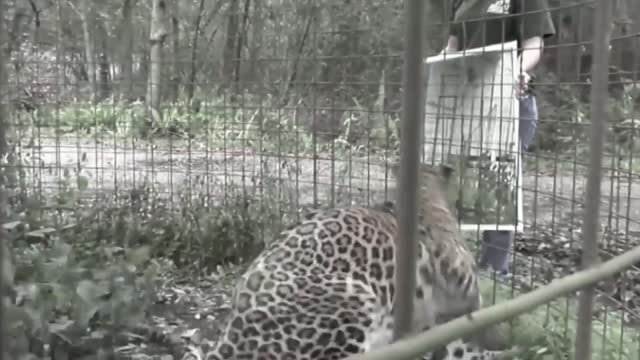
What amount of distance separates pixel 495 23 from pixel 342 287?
1283mm

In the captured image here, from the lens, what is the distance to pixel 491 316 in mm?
1013

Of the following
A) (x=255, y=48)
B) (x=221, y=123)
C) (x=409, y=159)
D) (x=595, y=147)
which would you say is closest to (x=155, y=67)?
(x=221, y=123)

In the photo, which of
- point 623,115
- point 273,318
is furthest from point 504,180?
point 273,318

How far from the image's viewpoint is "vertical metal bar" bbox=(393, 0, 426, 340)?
799mm

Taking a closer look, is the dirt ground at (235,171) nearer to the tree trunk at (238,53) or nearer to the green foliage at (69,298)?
the tree trunk at (238,53)

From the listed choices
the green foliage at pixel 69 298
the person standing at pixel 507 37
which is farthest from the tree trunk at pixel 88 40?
the person standing at pixel 507 37

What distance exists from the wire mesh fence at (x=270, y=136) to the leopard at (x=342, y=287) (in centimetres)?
19

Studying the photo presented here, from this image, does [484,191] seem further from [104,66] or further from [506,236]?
[104,66]

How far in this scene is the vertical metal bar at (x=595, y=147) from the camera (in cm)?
123

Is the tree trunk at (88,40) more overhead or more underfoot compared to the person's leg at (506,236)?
more overhead

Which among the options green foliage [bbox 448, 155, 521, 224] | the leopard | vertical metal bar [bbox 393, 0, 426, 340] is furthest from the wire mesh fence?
vertical metal bar [bbox 393, 0, 426, 340]

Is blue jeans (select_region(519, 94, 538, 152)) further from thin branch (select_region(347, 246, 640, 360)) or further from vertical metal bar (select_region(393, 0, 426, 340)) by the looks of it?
vertical metal bar (select_region(393, 0, 426, 340))

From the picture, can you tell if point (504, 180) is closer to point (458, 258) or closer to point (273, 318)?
point (458, 258)

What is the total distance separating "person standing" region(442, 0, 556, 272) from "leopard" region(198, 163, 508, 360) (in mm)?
256
